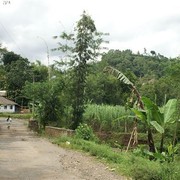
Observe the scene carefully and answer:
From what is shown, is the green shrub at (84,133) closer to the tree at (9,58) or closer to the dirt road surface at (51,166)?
the dirt road surface at (51,166)

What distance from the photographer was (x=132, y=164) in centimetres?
1179

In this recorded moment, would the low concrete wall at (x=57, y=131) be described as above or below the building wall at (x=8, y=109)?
below

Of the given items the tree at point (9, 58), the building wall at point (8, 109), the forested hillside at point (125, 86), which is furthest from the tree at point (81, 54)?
the tree at point (9, 58)

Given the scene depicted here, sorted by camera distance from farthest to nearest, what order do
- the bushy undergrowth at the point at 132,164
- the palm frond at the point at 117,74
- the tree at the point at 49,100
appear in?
the tree at the point at 49,100 → the palm frond at the point at 117,74 → the bushy undergrowth at the point at 132,164

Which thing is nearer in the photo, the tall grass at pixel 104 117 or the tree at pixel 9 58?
the tall grass at pixel 104 117

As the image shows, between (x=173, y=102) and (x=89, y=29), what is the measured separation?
10709mm

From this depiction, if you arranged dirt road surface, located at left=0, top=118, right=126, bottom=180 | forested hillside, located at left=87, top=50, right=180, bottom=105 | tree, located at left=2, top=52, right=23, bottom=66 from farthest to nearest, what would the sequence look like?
tree, located at left=2, top=52, right=23, bottom=66
forested hillside, located at left=87, top=50, right=180, bottom=105
dirt road surface, located at left=0, top=118, right=126, bottom=180

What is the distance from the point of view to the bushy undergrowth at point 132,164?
30.8 ft

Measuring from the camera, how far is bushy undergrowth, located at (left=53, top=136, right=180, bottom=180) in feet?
30.8

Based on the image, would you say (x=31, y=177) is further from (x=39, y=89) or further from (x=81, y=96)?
(x=39, y=89)

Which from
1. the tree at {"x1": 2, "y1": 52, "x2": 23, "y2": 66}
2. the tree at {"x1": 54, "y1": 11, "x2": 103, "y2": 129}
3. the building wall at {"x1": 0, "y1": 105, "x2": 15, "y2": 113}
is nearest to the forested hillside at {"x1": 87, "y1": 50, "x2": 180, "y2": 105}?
the tree at {"x1": 54, "y1": 11, "x2": 103, "y2": 129}

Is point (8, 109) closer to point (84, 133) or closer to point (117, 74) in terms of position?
point (84, 133)

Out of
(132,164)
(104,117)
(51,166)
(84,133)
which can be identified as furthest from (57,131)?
(132,164)

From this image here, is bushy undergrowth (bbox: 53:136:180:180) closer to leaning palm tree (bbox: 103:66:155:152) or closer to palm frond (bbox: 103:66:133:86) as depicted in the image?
leaning palm tree (bbox: 103:66:155:152)
